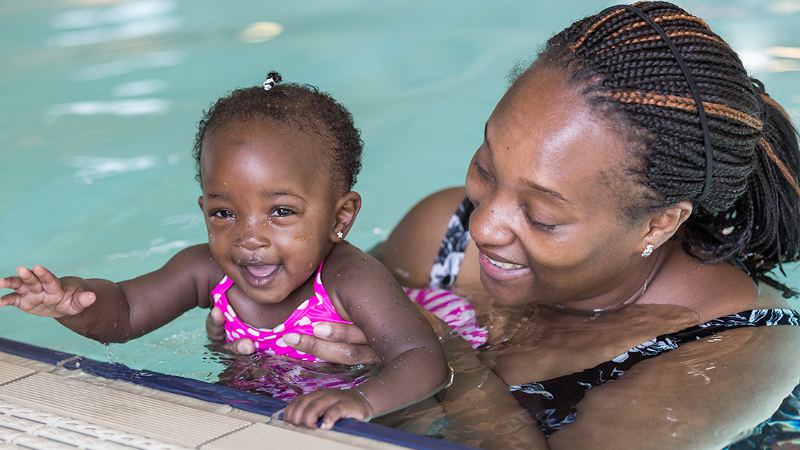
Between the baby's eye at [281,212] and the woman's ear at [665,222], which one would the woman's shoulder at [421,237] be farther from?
the woman's ear at [665,222]

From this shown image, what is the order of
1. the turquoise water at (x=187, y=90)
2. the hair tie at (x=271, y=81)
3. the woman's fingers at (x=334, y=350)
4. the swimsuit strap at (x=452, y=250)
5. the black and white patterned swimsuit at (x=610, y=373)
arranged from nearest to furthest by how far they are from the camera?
the black and white patterned swimsuit at (x=610, y=373)
the woman's fingers at (x=334, y=350)
the hair tie at (x=271, y=81)
the swimsuit strap at (x=452, y=250)
the turquoise water at (x=187, y=90)

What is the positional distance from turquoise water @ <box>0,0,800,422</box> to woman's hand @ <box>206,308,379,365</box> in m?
0.74

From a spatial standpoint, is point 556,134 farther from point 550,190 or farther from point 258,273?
point 258,273

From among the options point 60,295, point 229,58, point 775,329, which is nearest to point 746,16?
point 229,58

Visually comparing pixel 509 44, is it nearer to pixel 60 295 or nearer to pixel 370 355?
pixel 370 355

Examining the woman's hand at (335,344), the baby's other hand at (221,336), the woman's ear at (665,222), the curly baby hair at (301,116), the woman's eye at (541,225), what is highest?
the curly baby hair at (301,116)

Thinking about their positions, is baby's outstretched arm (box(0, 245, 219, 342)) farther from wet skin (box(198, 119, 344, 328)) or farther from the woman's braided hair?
the woman's braided hair

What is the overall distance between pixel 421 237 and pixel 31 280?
1.37 m

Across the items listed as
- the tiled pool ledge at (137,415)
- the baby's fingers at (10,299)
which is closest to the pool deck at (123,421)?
the tiled pool ledge at (137,415)

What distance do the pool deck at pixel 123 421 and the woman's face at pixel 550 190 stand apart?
2.17ft

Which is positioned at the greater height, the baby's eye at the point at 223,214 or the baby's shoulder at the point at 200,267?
the baby's eye at the point at 223,214

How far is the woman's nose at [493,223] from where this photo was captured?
8.48ft

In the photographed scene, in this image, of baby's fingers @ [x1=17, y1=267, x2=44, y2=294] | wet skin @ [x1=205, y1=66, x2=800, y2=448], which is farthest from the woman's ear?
baby's fingers @ [x1=17, y1=267, x2=44, y2=294]

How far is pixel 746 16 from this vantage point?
6.42 metres
